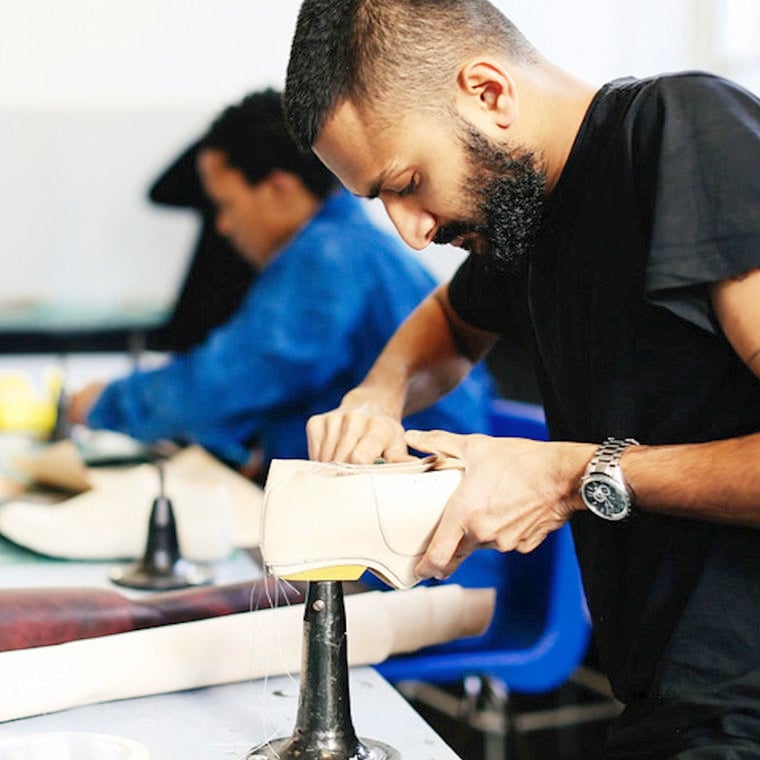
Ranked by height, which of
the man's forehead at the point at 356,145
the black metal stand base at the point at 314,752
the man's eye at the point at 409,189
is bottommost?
the black metal stand base at the point at 314,752

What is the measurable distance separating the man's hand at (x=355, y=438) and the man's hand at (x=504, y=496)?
15 cm

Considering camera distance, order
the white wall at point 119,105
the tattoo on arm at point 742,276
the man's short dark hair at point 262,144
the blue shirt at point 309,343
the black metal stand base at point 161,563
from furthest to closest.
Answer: the white wall at point 119,105
the man's short dark hair at point 262,144
the blue shirt at point 309,343
the black metal stand base at point 161,563
the tattoo on arm at point 742,276

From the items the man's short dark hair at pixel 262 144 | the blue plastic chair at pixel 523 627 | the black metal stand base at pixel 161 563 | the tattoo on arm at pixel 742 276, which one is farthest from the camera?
the man's short dark hair at pixel 262 144

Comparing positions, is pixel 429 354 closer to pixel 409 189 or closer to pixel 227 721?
pixel 409 189

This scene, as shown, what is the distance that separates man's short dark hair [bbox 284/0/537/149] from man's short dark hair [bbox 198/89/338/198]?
4.42ft

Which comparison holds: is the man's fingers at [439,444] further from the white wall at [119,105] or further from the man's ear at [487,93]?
the white wall at [119,105]

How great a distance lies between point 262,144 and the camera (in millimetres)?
2547

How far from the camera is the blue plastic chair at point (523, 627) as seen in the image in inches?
70.7

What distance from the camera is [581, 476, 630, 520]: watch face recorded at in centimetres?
93

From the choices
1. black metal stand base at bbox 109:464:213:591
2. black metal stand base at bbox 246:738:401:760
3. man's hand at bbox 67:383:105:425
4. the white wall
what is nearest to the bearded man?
black metal stand base at bbox 246:738:401:760

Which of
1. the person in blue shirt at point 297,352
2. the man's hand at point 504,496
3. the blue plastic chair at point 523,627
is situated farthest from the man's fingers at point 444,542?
the person in blue shirt at point 297,352

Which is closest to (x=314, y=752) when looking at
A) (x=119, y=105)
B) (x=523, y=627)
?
(x=523, y=627)

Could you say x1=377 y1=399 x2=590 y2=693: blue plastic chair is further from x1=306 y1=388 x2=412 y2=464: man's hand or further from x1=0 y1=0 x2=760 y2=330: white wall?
x1=0 y1=0 x2=760 y2=330: white wall

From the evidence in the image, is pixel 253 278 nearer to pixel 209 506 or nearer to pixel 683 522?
pixel 209 506
